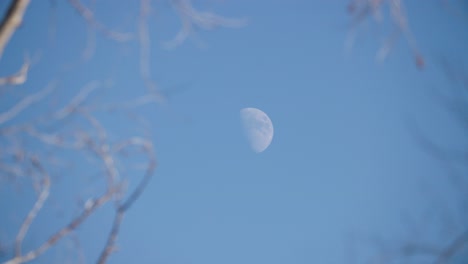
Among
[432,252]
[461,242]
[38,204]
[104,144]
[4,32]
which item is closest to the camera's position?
[4,32]

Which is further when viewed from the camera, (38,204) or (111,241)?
(38,204)

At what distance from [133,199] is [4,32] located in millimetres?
1120

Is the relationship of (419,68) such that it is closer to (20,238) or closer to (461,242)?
(20,238)

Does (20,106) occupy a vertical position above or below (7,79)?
below

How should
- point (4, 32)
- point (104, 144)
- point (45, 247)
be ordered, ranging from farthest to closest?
1. point (104, 144)
2. point (45, 247)
3. point (4, 32)

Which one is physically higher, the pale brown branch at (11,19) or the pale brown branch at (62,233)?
the pale brown branch at (11,19)

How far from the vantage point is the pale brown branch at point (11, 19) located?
1.68 m

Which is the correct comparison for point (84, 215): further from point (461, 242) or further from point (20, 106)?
point (461, 242)

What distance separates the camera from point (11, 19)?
66.2 inches

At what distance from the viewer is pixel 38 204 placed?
2.03 metres

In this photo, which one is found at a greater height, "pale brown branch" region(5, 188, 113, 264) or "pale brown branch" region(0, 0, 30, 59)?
"pale brown branch" region(0, 0, 30, 59)

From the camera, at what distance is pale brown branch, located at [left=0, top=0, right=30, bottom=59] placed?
1.68m

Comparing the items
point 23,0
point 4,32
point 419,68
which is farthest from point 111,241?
point 419,68

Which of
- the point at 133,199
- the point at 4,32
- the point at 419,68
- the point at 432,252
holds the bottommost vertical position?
the point at 133,199
